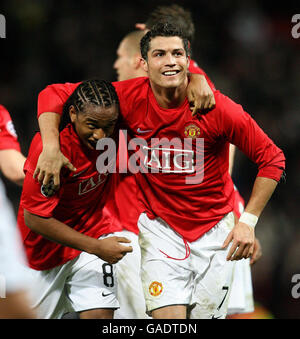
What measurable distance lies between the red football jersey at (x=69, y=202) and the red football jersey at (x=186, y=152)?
214 mm

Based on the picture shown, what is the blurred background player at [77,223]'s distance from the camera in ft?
10.2

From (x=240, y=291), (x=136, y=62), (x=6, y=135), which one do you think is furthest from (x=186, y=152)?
(x=136, y=62)

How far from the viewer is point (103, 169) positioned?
3.33 meters

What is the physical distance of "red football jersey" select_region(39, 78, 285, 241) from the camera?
313 centimetres

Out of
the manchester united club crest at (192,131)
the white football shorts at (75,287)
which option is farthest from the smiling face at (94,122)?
the white football shorts at (75,287)

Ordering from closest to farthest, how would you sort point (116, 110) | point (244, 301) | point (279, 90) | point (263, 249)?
point (116, 110) < point (244, 301) < point (263, 249) < point (279, 90)

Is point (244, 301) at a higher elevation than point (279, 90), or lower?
lower

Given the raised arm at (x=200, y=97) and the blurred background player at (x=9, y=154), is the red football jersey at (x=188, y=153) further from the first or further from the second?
the blurred background player at (x=9, y=154)

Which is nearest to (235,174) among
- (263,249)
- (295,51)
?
(263,249)

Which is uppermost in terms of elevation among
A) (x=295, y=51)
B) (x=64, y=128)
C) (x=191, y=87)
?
(x=295, y=51)
